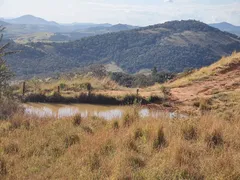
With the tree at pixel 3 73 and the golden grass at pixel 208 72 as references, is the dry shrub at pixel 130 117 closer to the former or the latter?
the tree at pixel 3 73

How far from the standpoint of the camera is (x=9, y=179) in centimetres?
489

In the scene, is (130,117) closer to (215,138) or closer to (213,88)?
(215,138)

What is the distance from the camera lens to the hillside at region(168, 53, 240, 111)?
572 inches

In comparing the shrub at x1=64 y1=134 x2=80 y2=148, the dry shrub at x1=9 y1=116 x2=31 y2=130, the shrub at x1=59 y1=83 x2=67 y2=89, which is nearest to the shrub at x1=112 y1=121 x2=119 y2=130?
the shrub at x1=64 y1=134 x2=80 y2=148

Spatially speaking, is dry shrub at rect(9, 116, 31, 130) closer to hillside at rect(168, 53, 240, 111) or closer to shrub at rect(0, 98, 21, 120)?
shrub at rect(0, 98, 21, 120)

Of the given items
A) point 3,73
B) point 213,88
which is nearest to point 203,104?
point 213,88

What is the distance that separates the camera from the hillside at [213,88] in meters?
14.5

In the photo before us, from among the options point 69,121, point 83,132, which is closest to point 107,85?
point 69,121

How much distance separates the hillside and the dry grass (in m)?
6.95

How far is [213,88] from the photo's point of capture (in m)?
17.0

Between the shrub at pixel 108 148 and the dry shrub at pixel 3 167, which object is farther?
the shrub at pixel 108 148

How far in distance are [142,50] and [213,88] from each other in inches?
5729

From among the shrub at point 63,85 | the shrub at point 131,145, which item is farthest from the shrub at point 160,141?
the shrub at point 63,85

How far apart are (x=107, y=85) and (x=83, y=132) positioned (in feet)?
38.2
